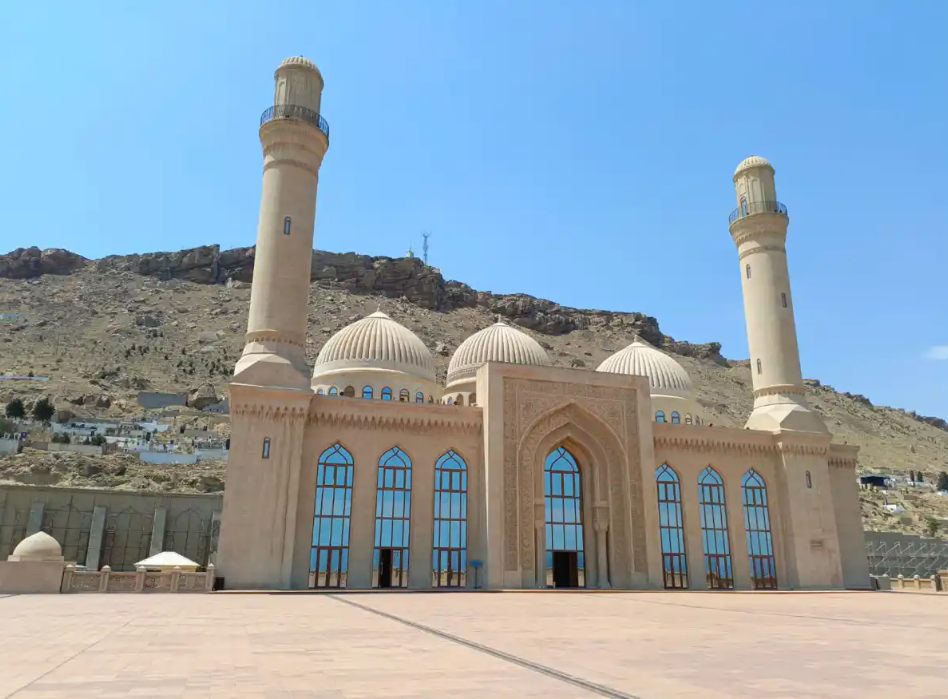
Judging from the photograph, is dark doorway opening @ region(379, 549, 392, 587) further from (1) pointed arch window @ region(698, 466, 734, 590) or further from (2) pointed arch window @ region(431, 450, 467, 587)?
(1) pointed arch window @ region(698, 466, 734, 590)

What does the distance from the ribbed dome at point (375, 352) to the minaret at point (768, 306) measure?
13.1 m

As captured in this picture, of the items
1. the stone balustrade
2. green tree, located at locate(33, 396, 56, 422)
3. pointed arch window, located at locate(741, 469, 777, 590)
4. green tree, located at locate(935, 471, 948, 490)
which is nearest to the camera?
the stone balustrade

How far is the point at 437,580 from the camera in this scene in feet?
73.0

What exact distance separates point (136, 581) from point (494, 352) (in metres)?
15.6

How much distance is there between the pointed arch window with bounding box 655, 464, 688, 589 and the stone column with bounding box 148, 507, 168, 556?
30361 millimetres

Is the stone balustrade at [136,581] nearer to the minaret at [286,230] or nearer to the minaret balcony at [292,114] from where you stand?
the minaret at [286,230]

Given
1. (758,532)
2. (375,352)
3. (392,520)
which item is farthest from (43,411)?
(758,532)

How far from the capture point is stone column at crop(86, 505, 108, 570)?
1590 inches

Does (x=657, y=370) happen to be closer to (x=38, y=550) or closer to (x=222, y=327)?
(x=38, y=550)

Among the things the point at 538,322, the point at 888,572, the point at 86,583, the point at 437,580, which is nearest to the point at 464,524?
the point at 437,580

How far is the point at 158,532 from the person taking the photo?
1645 inches

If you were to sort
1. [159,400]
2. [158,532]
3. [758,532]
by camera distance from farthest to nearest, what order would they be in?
[159,400] → [158,532] → [758,532]

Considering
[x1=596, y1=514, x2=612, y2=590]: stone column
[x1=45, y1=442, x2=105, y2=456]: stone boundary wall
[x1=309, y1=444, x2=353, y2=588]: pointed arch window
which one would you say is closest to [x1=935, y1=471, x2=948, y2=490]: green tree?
[x1=596, y1=514, x2=612, y2=590]: stone column

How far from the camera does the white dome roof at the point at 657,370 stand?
103 feet
